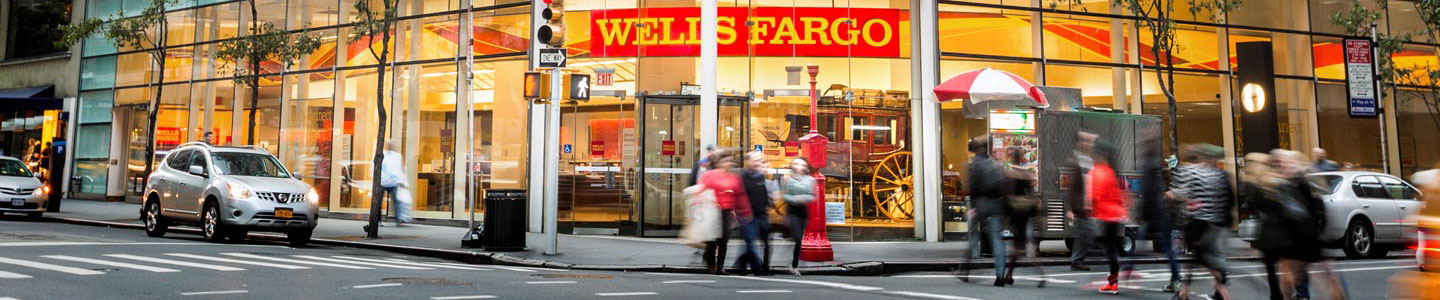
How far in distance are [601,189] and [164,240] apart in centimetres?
722

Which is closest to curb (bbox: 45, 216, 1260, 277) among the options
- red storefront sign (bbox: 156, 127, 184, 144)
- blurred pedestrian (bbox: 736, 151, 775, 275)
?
blurred pedestrian (bbox: 736, 151, 775, 275)

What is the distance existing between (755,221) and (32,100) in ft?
102

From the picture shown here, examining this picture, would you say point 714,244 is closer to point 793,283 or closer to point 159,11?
point 793,283

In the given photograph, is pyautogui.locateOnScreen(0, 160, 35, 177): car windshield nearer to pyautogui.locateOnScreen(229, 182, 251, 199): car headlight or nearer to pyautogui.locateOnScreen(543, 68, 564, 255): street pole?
pyautogui.locateOnScreen(229, 182, 251, 199): car headlight

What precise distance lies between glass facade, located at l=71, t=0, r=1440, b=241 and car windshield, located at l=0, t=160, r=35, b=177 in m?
2.55

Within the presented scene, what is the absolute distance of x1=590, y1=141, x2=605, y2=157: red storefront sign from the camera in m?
19.3

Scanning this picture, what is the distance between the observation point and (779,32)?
1917 centimetres

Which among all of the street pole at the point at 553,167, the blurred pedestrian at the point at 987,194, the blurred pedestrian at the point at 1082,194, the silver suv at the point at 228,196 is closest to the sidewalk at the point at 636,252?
the street pole at the point at 553,167

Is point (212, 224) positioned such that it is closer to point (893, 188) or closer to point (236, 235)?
point (236, 235)

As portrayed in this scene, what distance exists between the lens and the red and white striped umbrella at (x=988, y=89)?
48.1ft

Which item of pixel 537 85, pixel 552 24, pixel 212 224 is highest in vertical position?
pixel 552 24

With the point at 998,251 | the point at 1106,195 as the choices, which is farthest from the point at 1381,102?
the point at 998,251

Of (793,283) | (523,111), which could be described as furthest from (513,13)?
(793,283)

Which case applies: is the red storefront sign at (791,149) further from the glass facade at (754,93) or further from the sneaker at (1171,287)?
the sneaker at (1171,287)
